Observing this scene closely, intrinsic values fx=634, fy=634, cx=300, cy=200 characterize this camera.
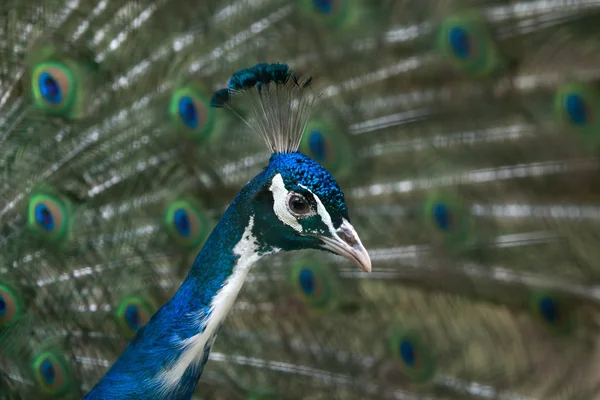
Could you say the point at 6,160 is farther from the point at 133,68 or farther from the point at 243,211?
the point at 243,211

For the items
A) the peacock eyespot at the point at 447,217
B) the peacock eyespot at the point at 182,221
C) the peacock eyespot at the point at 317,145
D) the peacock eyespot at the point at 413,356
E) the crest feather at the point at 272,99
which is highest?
the crest feather at the point at 272,99

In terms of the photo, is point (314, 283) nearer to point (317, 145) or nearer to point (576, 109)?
point (317, 145)

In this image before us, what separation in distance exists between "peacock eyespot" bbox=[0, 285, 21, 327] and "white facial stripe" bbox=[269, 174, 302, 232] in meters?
0.65

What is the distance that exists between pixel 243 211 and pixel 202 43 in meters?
0.64

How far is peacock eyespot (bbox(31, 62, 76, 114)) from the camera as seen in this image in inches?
50.2

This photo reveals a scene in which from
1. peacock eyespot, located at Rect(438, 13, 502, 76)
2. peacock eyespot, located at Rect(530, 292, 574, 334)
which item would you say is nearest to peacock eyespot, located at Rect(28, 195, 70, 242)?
peacock eyespot, located at Rect(438, 13, 502, 76)

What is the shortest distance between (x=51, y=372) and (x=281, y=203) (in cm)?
70

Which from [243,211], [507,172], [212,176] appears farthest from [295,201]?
[507,172]

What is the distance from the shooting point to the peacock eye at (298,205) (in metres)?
0.89

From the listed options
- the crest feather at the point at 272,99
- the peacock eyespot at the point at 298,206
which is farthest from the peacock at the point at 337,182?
the peacock eyespot at the point at 298,206

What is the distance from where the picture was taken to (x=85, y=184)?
53.9 inches

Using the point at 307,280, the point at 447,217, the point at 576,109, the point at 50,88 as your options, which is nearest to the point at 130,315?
the point at 307,280

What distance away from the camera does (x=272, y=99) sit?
942 mm

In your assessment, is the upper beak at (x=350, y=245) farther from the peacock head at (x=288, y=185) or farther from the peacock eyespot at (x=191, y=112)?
the peacock eyespot at (x=191, y=112)
